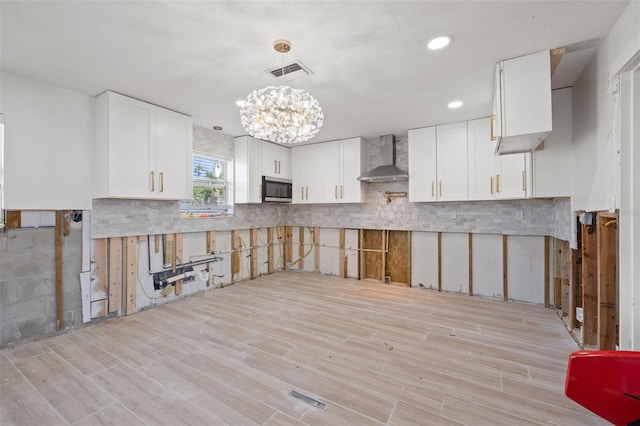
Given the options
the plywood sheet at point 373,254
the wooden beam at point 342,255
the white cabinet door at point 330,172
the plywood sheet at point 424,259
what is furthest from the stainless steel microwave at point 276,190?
the plywood sheet at point 424,259

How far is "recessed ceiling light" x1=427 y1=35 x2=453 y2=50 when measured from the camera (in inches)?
83.8

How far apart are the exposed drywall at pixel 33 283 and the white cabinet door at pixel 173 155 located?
3.60 ft

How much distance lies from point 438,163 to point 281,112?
3070 mm

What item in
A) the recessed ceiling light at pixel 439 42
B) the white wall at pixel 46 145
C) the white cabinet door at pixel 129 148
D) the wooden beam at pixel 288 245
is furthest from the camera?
the wooden beam at pixel 288 245

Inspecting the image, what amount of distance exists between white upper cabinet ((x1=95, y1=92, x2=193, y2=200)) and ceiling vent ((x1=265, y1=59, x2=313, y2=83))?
186 centimetres

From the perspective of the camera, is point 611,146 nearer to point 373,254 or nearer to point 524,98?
point 524,98

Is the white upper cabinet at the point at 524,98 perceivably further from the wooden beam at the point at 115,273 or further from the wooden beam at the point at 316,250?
the wooden beam at the point at 115,273

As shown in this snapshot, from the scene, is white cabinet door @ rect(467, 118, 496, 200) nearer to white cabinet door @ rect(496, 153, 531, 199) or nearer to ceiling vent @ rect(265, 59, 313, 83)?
white cabinet door @ rect(496, 153, 531, 199)

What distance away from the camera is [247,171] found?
16.0ft

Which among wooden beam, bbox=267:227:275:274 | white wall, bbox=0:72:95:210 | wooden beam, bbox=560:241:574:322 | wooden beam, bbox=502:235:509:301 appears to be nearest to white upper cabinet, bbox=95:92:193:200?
white wall, bbox=0:72:95:210

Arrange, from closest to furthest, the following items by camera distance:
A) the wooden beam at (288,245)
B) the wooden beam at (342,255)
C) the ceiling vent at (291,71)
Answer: the ceiling vent at (291,71)
the wooden beam at (342,255)
the wooden beam at (288,245)

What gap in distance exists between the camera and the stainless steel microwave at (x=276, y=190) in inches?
200

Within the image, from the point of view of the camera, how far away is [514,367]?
2348 millimetres

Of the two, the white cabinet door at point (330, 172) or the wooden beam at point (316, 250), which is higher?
the white cabinet door at point (330, 172)
